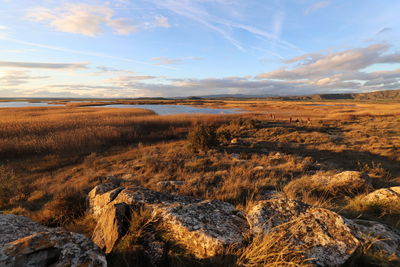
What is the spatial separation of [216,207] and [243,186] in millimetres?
3481

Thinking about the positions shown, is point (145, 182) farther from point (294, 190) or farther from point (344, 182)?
point (344, 182)

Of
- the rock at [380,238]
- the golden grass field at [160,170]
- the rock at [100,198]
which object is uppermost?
the rock at [380,238]

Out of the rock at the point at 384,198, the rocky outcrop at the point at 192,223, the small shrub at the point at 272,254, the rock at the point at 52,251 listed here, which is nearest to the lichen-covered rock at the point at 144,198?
the rocky outcrop at the point at 192,223

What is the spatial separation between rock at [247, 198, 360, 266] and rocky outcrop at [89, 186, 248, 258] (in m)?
0.39

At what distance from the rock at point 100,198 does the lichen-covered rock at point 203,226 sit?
150cm

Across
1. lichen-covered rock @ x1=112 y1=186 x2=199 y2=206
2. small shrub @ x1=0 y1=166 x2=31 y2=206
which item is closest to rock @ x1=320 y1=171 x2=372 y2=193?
lichen-covered rock @ x1=112 y1=186 x2=199 y2=206

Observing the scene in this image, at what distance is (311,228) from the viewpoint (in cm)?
280

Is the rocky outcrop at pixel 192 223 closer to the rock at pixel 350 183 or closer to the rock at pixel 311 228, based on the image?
the rock at pixel 311 228

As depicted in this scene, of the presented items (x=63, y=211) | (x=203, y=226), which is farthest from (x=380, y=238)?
(x=63, y=211)

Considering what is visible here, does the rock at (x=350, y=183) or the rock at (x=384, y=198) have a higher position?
the rock at (x=384, y=198)

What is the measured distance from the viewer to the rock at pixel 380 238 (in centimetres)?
255

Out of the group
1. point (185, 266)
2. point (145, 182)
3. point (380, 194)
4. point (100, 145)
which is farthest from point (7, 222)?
point (100, 145)

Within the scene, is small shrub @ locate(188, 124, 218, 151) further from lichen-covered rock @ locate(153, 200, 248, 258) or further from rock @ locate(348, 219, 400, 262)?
rock @ locate(348, 219, 400, 262)

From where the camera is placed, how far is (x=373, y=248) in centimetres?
261
